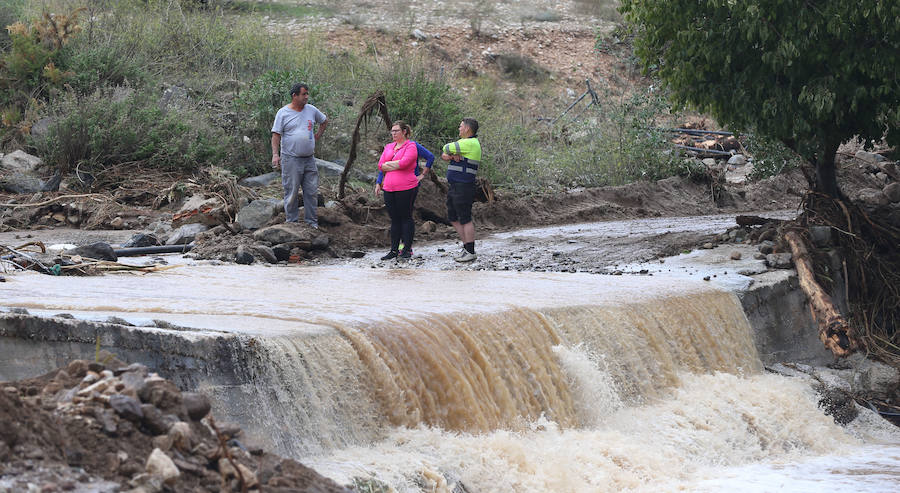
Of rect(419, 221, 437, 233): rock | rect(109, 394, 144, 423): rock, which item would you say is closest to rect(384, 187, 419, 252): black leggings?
rect(419, 221, 437, 233): rock

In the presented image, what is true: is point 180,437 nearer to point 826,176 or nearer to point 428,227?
point 826,176

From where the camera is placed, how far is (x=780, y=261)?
36.4 ft

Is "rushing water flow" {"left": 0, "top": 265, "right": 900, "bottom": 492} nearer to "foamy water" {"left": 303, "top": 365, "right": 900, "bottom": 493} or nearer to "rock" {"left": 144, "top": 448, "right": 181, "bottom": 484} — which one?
"foamy water" {"left": 303, "top": 365, "right": 900, "bottom": 493}

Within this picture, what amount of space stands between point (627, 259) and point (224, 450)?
28.7 ft

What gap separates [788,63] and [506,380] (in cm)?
554

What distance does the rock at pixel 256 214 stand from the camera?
13.9m

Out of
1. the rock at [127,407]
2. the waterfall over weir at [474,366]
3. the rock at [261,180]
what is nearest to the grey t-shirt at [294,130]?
the rock at [261,180]

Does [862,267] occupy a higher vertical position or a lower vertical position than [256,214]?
higher

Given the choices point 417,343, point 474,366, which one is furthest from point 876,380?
point 417,343

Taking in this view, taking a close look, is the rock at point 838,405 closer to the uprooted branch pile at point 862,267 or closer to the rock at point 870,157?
the uprooted branch pile at point 862,267

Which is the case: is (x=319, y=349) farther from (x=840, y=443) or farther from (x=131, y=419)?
(x=840, y=443)

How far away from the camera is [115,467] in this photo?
3676mm

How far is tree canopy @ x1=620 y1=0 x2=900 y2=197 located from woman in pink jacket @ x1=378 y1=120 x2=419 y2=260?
3.11 meters

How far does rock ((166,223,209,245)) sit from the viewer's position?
13.5m
